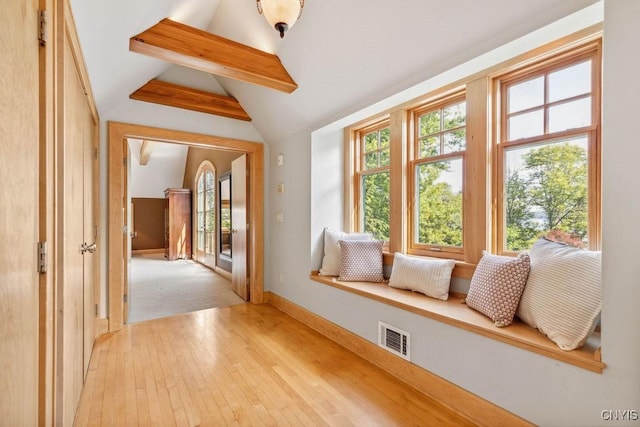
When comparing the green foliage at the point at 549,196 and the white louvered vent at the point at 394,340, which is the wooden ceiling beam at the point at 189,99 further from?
the green foliage at the point at 549,196

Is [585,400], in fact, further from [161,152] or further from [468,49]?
Result: [161,152]

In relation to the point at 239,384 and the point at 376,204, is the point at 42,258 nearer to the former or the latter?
the point at 239,384

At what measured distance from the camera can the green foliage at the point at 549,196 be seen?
1.76 meters

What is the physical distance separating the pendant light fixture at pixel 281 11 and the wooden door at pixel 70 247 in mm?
999

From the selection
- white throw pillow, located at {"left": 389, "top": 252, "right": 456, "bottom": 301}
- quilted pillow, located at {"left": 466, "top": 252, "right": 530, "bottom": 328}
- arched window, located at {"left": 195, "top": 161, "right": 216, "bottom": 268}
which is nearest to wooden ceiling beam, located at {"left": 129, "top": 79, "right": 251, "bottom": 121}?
white throw pillow, located at {"left": 389, "top": 252, "right": 456, "bottom": 301}

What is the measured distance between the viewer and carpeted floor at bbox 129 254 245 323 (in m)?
3.70

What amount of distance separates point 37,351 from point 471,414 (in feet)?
6.80

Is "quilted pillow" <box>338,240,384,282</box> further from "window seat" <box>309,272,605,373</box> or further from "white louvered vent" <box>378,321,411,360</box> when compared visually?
"white louvered vent" <box>378,321,411,360</box>

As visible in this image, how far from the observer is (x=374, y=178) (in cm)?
316

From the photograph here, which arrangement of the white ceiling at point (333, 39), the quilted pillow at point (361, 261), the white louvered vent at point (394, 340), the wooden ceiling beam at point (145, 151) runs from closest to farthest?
the white ceiling at point (333, 39), the white louvered vent at point (394, 340), the quilted pillow at point (361, 261), the wooden ceiling beam at point (145, 151)

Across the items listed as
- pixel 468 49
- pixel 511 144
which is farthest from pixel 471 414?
pixel 468 49

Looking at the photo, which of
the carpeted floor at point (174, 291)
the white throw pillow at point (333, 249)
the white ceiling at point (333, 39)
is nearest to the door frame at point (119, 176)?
the white ceiling at point (333, 39)

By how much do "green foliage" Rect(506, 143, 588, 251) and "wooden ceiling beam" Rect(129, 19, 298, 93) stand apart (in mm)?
2131

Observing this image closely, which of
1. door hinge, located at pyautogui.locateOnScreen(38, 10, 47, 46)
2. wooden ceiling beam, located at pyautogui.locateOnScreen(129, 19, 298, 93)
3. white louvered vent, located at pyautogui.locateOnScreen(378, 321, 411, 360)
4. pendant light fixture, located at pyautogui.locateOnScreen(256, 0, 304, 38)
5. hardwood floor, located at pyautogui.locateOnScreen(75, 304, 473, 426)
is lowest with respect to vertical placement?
hardwood floor, located at pyautogui.locateOnScreen(75, 304, 473, 426)
